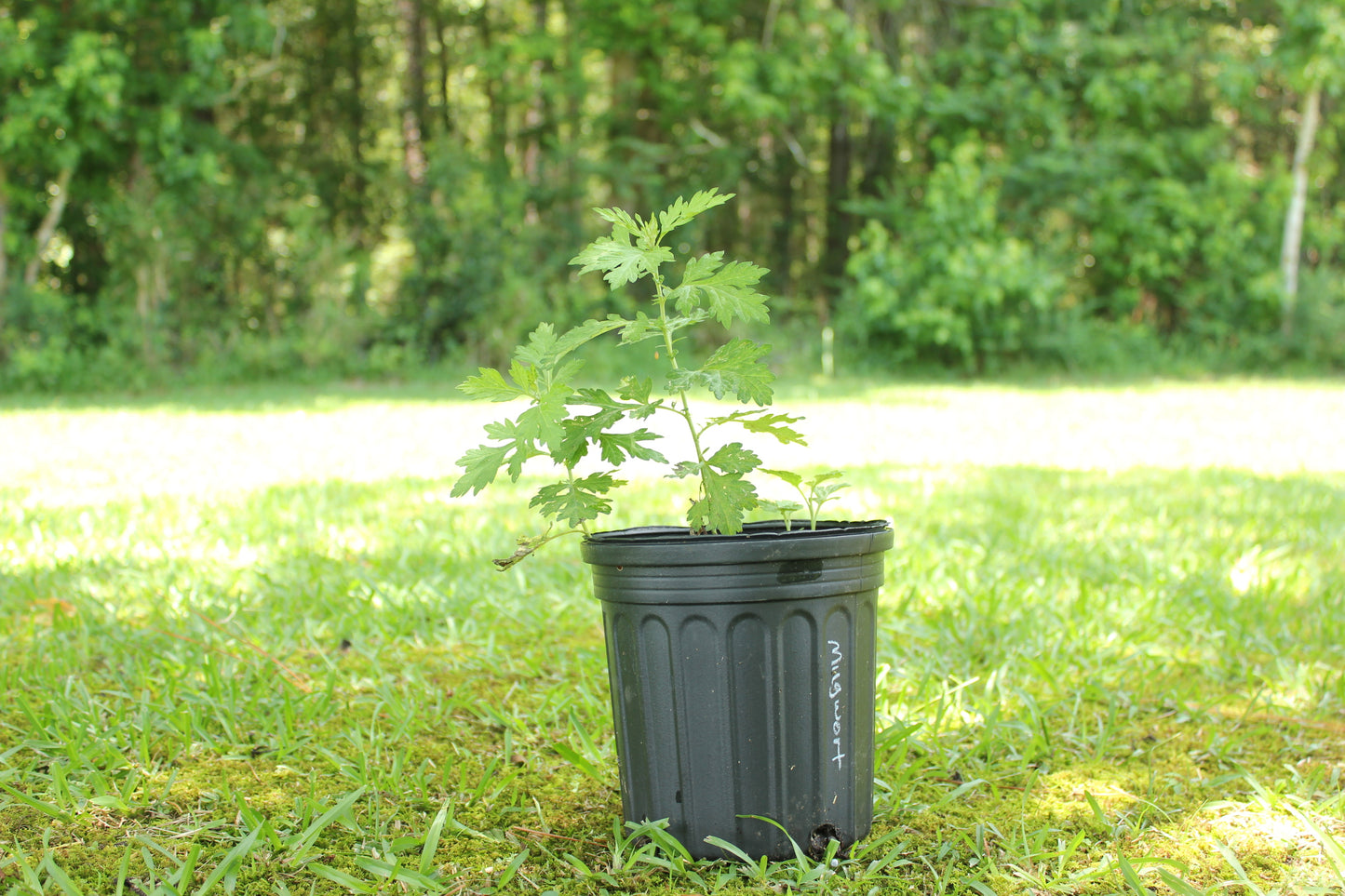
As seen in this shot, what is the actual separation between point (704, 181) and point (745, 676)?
14.8m

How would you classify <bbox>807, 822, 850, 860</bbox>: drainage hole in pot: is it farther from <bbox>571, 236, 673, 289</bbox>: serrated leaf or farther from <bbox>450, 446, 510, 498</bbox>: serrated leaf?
<bbox>571, 236, 673, 289</bbox>: serrated leaf

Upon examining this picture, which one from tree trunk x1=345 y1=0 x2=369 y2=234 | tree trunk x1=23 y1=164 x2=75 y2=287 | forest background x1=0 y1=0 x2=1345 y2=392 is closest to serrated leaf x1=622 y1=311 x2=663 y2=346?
forest background x1=0 y1=0 x2=1345 y2=392

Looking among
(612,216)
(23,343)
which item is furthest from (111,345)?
(612,216)

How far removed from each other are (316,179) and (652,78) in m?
5.03

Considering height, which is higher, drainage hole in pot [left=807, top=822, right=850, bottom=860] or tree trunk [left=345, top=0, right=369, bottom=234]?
tree trunk [left=345, top=0, right=369, bottom=234]

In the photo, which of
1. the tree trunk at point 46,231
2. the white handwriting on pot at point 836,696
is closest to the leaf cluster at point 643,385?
the white handwriting on pot at point 836,696

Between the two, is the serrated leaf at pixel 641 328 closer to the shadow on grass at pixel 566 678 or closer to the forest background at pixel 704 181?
the shadow on grass at pixel 566 678

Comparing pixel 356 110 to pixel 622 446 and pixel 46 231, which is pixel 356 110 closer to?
pixel 46 231

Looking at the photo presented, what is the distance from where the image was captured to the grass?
5.21 ft

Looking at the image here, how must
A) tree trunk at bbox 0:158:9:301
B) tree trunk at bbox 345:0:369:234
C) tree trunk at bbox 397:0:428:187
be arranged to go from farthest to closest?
1. tree trunk at bbox 397:0:428:187
2. tree trunk at bbox 345:0:369:234
3. tree trunk at bbox 0:158:9:301

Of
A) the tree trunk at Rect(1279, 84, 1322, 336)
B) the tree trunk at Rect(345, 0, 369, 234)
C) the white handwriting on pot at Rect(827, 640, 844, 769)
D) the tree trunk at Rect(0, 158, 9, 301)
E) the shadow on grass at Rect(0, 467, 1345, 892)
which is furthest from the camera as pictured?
the tree trunk at Rect(345, 0, 369, 234)

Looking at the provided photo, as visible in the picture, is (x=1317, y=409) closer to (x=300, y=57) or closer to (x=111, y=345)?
(x=111, y=345)

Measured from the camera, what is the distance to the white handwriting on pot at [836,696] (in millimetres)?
1560

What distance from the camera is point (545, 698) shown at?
2.27 m
